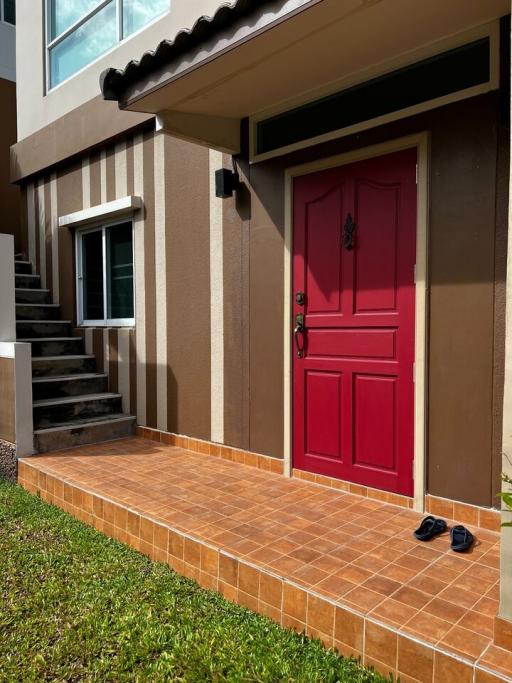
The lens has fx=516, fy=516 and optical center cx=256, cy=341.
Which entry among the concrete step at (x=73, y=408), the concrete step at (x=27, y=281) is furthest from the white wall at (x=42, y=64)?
the concrete step at (x=73, y=408)

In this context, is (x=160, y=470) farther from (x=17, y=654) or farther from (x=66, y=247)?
(x=66, y=247)

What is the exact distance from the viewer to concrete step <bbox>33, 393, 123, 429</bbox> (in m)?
4.95

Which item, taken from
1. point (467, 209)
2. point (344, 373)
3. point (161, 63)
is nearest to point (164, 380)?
point (344, 373)

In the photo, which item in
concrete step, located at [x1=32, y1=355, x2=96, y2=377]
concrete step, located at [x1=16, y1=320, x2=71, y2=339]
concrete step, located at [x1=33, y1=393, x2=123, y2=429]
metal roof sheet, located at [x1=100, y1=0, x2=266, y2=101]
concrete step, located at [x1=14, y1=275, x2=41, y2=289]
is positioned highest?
metal roof sheet, located at [x1=100, y1=0, x2=266, y2=101]

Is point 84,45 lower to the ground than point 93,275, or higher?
higher

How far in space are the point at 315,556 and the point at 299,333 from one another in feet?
5.64

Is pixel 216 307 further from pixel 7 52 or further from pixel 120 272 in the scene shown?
Result: pixel 7 52

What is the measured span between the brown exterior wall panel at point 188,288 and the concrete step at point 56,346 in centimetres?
164

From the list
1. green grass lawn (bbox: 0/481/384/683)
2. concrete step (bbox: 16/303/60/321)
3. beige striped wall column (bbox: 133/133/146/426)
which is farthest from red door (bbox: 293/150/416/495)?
concrete step (bbox: 16/303/60/321)

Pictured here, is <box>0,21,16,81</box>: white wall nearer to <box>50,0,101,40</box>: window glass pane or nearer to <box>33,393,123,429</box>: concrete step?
<box>50,0,101,40</box>: window glass pane

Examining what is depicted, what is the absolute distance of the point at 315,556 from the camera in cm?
259

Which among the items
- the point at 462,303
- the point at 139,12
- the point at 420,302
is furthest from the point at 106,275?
the point at 462,303

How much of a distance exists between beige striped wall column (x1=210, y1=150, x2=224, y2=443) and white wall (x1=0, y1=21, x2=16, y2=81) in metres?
6.82

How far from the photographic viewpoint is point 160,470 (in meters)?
4.11
